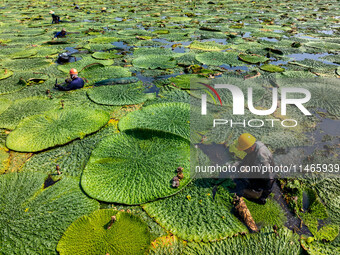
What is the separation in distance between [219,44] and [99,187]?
8240mm

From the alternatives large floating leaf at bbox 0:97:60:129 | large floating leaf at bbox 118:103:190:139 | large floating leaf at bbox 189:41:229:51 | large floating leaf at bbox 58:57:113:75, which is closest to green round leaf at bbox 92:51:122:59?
large floating leaf at bbox 58:57:113:75

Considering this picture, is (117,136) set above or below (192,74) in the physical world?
below

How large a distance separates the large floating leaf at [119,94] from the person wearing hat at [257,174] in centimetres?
284

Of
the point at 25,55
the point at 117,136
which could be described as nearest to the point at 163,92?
the point at 117,136

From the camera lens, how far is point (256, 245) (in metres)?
2.25

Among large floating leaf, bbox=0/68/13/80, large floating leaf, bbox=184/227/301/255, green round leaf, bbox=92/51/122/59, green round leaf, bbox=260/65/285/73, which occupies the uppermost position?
green round leaf, bbox=92/51/122/59

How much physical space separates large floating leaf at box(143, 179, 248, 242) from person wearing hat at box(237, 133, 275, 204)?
334 mm

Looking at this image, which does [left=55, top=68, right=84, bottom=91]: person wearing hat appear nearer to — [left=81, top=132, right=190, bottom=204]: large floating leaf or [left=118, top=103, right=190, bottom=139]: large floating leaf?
[left=118, top=103, right=190, bottom=139]: large floating leaf

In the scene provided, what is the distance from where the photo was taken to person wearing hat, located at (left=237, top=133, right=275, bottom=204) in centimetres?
266

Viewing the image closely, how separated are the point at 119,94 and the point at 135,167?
261 cm

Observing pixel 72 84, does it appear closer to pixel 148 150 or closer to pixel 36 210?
pixel 148 150

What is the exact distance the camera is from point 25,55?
762 cm

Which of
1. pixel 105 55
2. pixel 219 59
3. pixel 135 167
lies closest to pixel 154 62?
pixel 105 55

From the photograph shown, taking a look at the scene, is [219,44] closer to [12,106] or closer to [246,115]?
[246,115]
